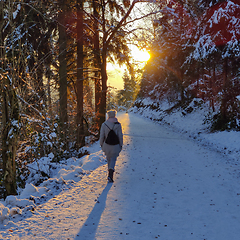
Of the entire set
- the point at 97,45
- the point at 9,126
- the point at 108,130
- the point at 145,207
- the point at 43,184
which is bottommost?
the point at 145,207

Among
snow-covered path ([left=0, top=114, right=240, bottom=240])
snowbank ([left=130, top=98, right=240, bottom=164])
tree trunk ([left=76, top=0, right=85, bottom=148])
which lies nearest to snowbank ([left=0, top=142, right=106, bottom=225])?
snow-covered path ([left=0, top=114, right=240, bottom=240])

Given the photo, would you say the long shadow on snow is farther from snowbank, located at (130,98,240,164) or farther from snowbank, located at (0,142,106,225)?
snowbank, located at (130,98,240,164)

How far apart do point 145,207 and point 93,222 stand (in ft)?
4.03

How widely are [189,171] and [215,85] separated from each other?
38.3ft

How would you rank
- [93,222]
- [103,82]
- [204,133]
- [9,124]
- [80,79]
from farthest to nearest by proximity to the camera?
1. [204,133]
2. [103,82]
3. [80,79]
4. [9,124]
5. [93,222]

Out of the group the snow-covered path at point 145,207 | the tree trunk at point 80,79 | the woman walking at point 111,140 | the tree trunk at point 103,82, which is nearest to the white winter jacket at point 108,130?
the woman walking at point 111,140

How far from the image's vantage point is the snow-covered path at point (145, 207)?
3.50 meters

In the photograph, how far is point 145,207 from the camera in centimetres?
444

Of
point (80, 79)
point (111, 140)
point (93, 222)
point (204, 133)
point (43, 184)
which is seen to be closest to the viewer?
point (93, 222)

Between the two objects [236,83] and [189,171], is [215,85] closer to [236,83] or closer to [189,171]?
[236,83]

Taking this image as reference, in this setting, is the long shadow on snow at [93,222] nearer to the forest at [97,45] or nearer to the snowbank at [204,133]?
the forest at [97,45]

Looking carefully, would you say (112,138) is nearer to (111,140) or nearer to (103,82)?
(111,140)

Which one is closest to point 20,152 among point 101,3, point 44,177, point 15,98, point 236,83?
point 44,177

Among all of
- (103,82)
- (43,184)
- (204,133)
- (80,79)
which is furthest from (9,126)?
(204,133)
